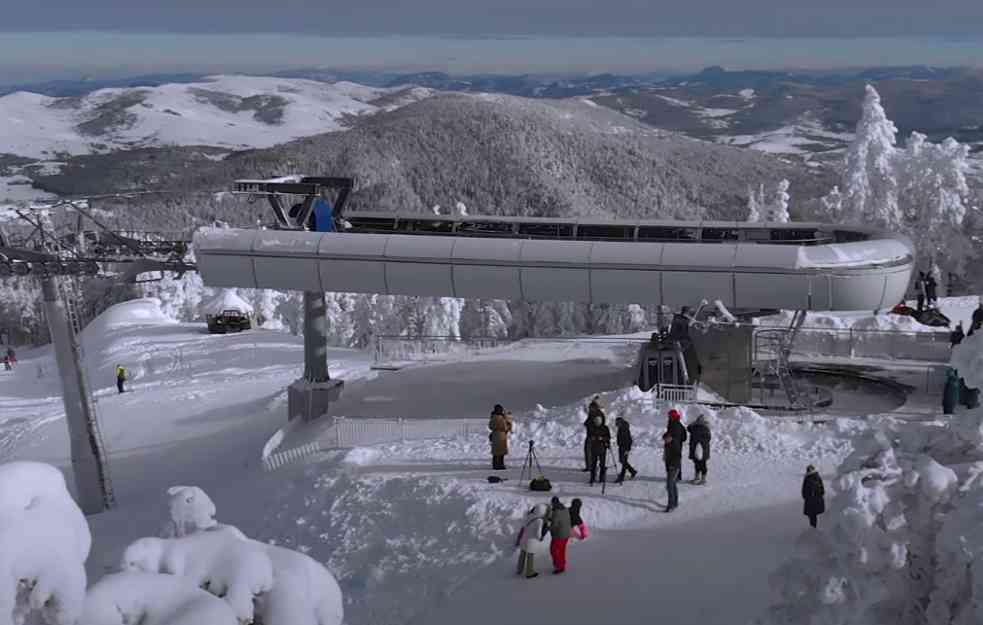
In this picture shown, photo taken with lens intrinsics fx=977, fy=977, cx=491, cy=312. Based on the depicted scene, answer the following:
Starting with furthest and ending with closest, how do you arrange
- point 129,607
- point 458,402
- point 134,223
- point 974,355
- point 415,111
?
point 415,111 → point 134,223 → point 458,402 → point 974,355 → point 129,607

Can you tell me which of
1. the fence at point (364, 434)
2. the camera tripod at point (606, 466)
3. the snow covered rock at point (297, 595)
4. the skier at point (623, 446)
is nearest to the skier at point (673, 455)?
the skier at point (623, 446)

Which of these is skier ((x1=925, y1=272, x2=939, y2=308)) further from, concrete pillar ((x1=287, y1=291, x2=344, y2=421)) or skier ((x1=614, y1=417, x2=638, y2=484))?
skier ((x1=614, y1=417, x2=638, y2=484))

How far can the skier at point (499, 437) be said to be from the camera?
15.0 m

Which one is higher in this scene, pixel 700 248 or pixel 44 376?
pixel 700 248

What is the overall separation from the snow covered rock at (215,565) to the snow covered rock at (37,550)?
616 mm

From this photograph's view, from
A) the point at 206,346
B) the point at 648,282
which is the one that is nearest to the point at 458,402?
the point at 648,282

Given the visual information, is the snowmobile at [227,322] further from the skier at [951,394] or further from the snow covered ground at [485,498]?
the skier at [951,394]

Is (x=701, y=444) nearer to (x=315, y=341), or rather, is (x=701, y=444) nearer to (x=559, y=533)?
(x=559, y=533)

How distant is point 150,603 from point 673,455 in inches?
325

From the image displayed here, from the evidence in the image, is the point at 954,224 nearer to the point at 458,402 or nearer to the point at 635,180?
the point at 458,402

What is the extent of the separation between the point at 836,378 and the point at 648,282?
5509 mm

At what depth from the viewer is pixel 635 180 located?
134500 millimetres

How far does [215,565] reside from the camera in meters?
6.62

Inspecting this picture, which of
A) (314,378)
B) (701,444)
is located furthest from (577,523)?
(314,378)
